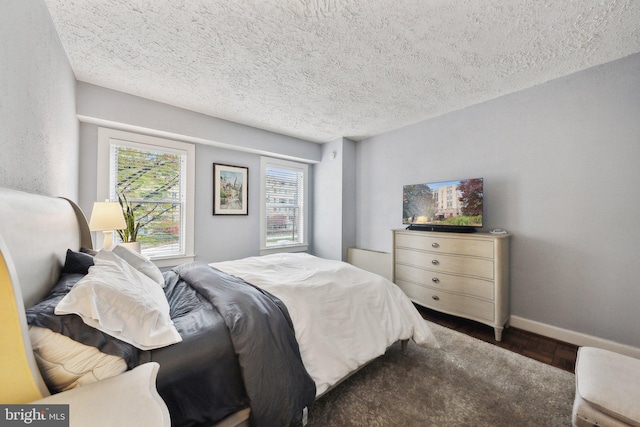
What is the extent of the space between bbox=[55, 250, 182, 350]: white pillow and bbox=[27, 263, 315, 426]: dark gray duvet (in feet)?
0.11

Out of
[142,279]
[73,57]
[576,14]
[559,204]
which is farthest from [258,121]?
[559,204]

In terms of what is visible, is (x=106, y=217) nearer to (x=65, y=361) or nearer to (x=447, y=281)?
(x=65, y=361)

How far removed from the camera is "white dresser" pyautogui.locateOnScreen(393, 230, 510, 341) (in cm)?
242

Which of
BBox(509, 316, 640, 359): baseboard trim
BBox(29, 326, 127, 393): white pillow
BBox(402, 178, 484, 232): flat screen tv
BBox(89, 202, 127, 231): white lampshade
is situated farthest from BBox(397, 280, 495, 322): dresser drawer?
BBox(89, 202, 127, 231): white lampshade

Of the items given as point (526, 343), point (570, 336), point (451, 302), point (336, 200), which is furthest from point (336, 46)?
point (570, 336)

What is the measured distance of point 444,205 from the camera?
2973 mm

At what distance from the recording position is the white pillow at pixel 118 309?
87cm

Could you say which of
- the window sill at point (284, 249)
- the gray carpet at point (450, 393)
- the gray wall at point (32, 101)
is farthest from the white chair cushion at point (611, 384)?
the window sill at point (284, 249)

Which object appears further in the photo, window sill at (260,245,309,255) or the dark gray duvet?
window sill at (260,245,309,255)

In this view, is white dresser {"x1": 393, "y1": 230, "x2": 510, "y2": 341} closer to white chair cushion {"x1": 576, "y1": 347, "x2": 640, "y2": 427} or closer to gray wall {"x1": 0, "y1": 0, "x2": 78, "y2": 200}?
white chair cushion {"x1": 576, "y1": 347, "x2": 640, "y2": 427}

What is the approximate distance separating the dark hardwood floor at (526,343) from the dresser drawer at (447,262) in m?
0.63

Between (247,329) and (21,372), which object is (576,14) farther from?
(21,372)

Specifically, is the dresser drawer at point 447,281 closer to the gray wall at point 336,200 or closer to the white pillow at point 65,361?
the gray wall at point 336,200

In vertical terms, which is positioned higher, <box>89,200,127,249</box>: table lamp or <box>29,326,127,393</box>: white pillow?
<box>89,200,127,249</box>: table lamp
